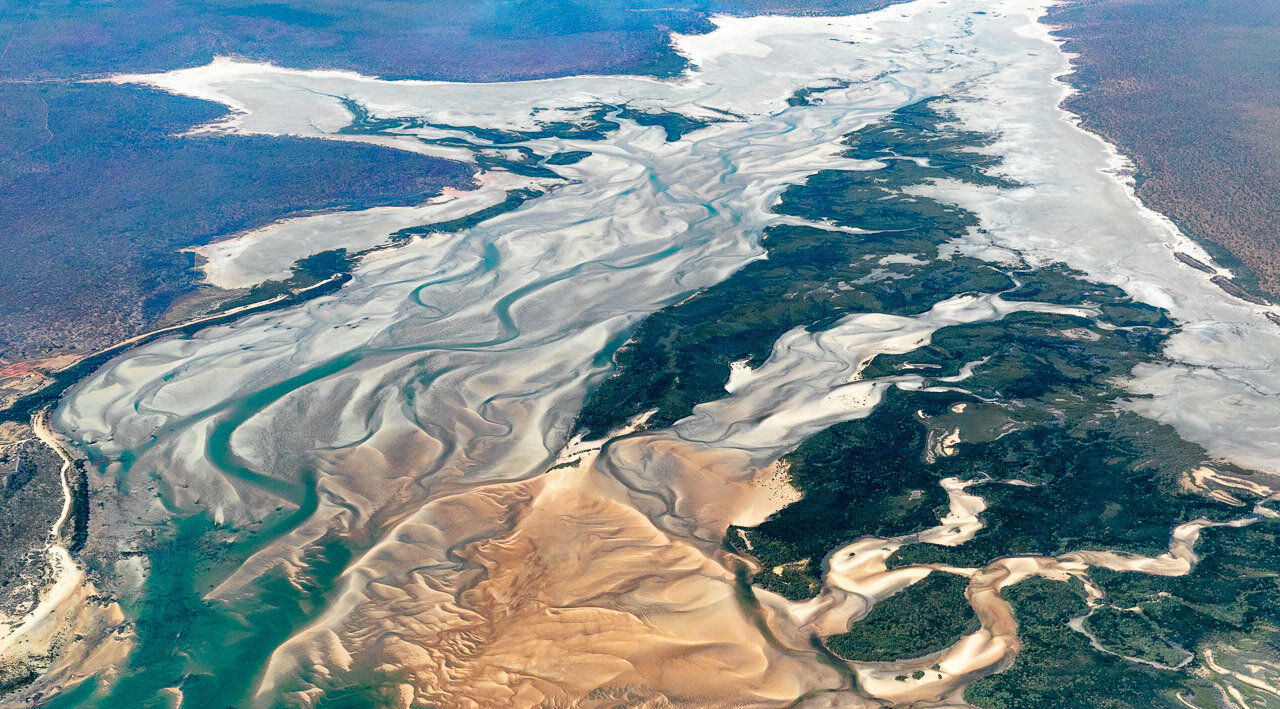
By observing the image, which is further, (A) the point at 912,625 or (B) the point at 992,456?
(B) the point at 992,456

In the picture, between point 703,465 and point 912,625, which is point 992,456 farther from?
point 703,465

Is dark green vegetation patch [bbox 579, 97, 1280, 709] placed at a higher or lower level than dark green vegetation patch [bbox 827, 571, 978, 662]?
higher

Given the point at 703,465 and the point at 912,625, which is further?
the point at 703,465

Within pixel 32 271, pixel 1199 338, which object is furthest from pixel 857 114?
pixel 32 271

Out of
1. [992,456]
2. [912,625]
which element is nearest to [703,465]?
[912,625]

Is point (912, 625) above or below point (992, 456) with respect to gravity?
below

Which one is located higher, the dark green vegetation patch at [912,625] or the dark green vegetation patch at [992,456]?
the dark green vegetation patch at [992,456]

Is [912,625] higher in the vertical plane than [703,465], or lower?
lower

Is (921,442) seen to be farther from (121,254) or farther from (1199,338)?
(121,254)
